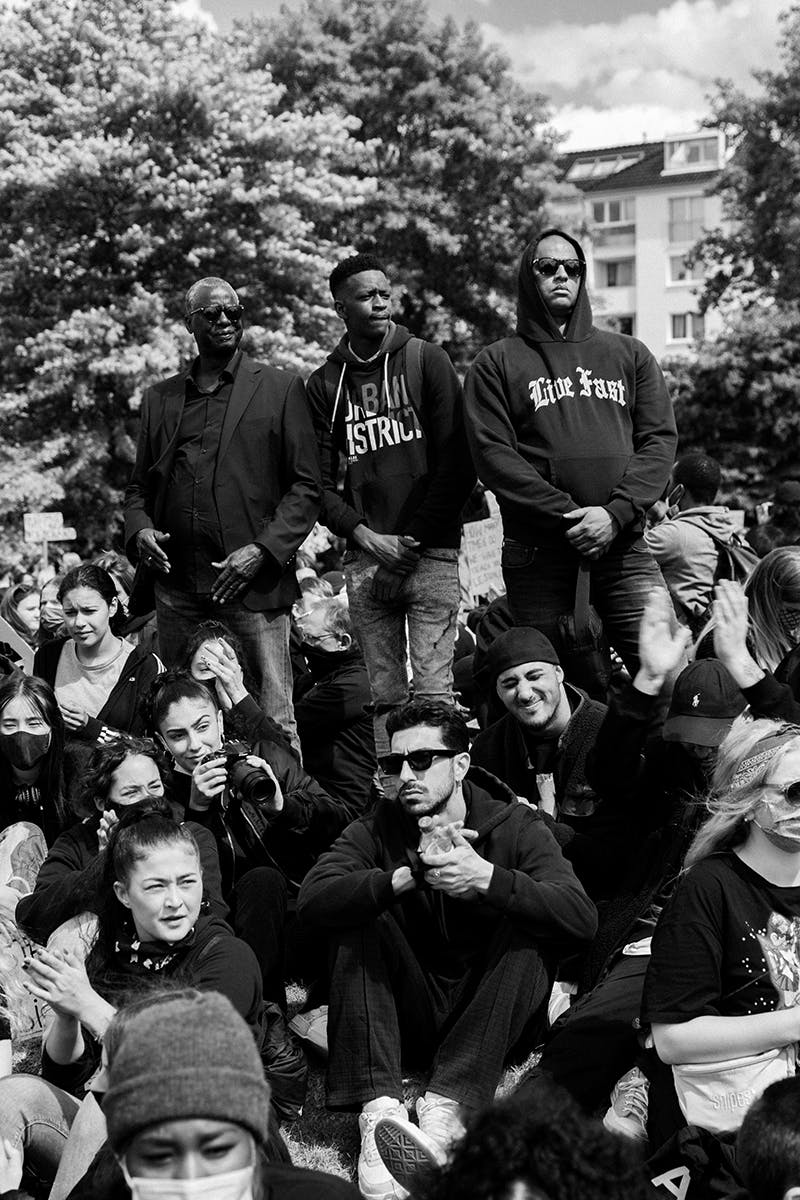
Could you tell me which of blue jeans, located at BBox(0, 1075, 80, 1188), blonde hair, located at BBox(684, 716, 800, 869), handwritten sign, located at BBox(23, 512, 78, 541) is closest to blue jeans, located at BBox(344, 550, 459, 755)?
blonde hair, located at BBox(684, 716, 800, 869)

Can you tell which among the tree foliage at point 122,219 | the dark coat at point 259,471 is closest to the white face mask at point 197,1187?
the dark coat at point 259,471

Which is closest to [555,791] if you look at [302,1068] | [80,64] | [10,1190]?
[302,1068]

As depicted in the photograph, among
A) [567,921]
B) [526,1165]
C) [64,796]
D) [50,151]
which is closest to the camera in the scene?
[526,1165]

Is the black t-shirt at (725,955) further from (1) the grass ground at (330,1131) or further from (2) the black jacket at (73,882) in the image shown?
(2) the black jacket at (73,882)

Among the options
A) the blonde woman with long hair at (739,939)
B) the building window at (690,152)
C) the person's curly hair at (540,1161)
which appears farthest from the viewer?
the building window at (690,152)

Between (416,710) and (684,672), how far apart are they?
2.83 ft

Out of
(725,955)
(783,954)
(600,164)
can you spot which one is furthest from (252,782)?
(600,164)

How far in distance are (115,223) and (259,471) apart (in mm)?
18238

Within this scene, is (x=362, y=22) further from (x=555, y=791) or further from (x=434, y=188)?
(x=555, y=791)

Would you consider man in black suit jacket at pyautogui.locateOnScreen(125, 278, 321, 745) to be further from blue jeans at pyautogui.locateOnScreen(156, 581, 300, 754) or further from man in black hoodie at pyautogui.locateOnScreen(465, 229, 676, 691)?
man in black hoodie at pyautogui.locateOnScreen(465, 229, 676, 691)

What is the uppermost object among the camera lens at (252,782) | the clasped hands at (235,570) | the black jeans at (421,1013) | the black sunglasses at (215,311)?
the black sunglasses at (215,311)

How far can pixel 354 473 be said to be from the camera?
19.8ft

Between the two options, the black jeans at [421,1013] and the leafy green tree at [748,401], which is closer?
the black jeans at [421,1013]

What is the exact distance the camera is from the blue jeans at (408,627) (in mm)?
5848
